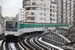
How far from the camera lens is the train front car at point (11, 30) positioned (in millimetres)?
17844

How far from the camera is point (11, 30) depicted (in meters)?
17.9

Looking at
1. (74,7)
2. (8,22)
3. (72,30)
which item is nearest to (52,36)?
(8,22)

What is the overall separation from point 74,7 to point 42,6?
15027mm

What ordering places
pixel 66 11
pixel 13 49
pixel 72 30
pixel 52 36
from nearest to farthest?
pixel 13 49 → pixel 52 36 → pixel 72 30 → pixel 66 11

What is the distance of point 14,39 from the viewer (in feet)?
60.0

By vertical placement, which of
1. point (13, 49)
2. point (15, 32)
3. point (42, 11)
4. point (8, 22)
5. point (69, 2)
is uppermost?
point (69, 2)

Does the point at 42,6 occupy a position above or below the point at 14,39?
above

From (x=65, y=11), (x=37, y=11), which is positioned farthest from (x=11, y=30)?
(x=65, y=11)

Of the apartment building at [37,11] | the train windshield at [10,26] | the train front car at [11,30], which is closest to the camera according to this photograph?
the train front car at [11,30]

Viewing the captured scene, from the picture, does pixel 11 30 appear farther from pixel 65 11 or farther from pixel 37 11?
pixel 65 11

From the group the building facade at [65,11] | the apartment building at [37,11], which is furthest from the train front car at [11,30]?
the building facade at [65,11]

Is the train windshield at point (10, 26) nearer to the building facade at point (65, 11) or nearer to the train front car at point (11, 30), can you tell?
the train front car at point (11, 30)

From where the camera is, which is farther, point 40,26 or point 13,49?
point 40,26

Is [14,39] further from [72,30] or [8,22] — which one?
[72,30]
